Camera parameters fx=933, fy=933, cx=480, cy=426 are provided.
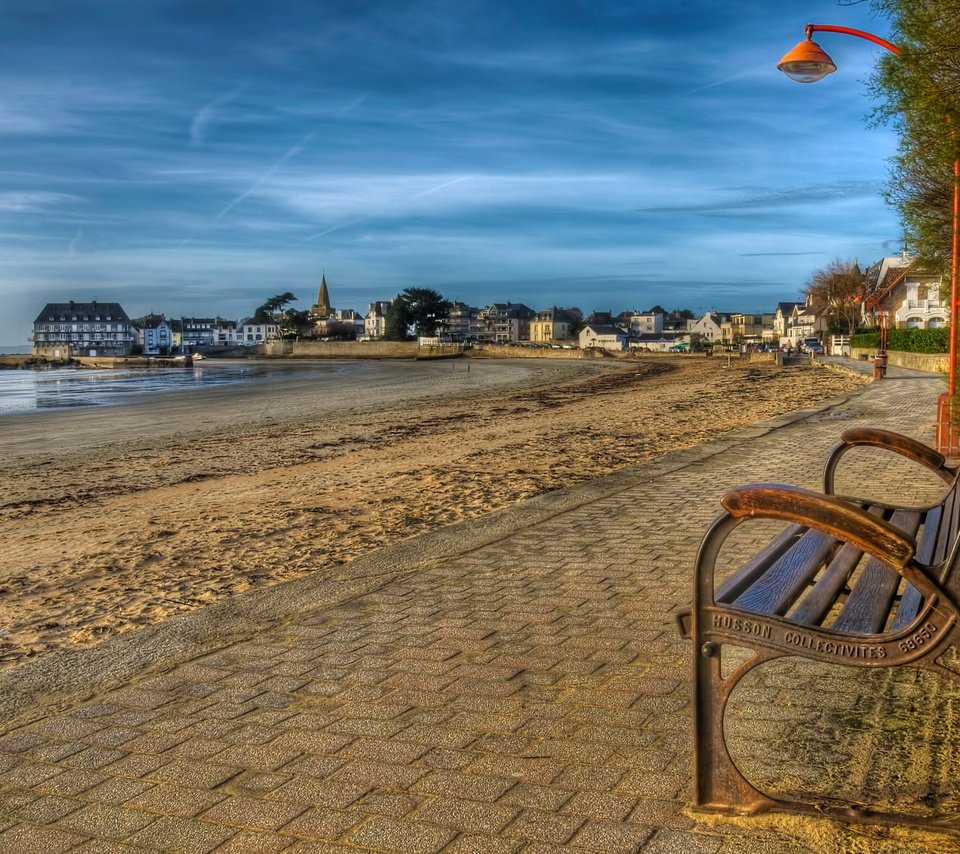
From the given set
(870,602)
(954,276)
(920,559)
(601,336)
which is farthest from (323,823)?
(601,336)

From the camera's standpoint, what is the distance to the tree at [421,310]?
14225 centimetres

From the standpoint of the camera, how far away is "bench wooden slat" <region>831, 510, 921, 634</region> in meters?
3.04

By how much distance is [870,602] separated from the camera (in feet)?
11.0

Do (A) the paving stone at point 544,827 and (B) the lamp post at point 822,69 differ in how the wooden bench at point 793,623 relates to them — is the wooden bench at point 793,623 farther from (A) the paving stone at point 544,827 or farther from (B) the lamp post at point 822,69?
(B) the lamp post at point 822,69

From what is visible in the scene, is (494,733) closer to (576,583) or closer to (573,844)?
(573,844)

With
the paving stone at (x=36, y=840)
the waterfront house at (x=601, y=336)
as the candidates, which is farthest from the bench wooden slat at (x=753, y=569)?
the waterfront house at (x=601, y=336)

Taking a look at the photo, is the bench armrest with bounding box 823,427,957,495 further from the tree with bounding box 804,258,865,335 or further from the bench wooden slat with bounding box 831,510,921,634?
the tree with bounding box 804,258,865,335

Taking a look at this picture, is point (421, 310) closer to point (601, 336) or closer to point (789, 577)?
point (601, 336)

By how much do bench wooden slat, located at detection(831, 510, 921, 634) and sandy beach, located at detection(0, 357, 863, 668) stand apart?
3833 millimetres

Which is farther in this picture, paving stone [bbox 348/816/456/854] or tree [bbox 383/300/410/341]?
tree [bbox 383/300/410/341]

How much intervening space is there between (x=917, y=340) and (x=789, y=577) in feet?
128

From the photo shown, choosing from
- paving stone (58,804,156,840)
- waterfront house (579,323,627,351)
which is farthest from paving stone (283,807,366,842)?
waterfront house (579,323,627,351)

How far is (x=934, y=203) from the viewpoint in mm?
10477

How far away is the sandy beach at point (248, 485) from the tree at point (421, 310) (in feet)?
382
